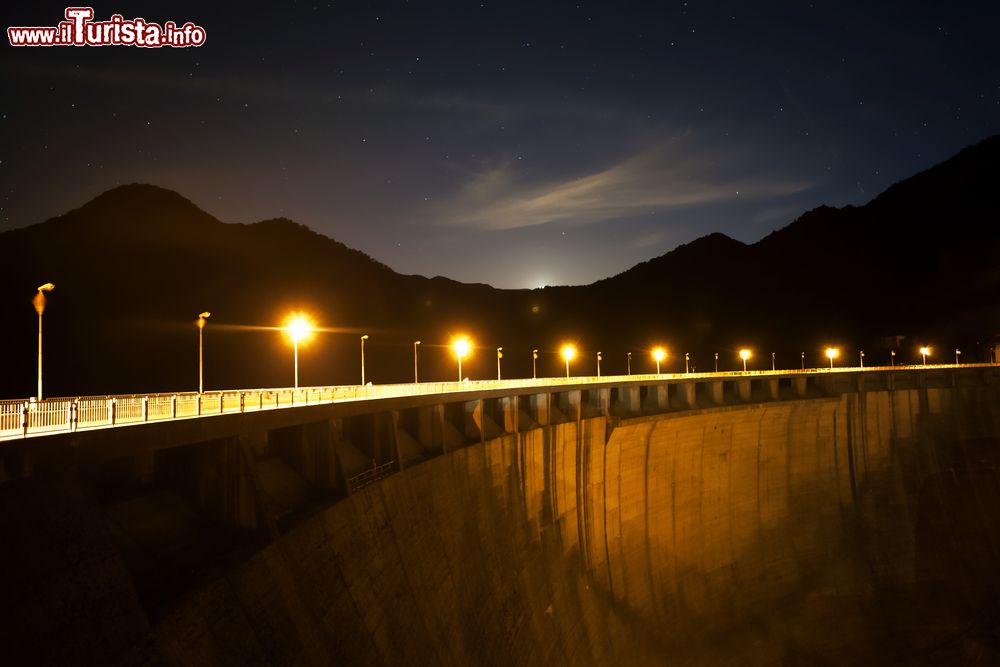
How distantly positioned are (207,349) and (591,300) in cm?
12724

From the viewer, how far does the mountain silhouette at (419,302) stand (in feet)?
234

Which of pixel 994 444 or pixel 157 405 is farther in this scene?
pixel 994 444

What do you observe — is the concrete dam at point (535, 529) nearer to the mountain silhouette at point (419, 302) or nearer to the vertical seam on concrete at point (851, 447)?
the vertical seam on concrete at point (851, 447)

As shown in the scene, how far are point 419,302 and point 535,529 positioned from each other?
115 m

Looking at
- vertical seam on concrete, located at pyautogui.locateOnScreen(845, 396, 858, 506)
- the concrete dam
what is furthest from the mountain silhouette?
vertical seam on concrete, located at pyautogui.locateOnScreen(845, 396, 858, 506)

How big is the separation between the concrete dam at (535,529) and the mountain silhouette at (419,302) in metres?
35.3

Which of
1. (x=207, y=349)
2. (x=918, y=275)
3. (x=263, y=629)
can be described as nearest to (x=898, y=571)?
(x=263, y=629)

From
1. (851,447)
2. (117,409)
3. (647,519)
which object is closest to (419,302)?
(851,447)

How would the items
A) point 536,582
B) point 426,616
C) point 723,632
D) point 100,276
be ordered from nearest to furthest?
point 426,616 → point 536,582 → point 723,632 → point 100,276

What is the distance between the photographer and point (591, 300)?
190 meters

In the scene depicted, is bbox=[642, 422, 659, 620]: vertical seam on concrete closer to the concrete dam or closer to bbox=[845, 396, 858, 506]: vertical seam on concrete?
the concrete dam

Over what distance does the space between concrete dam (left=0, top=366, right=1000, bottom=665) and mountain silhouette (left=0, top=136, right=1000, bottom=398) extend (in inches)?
1391

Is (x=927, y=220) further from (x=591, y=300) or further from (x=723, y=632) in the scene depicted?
(x=723, y=632)

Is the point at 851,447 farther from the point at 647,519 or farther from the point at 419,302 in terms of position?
the point at 419,302
